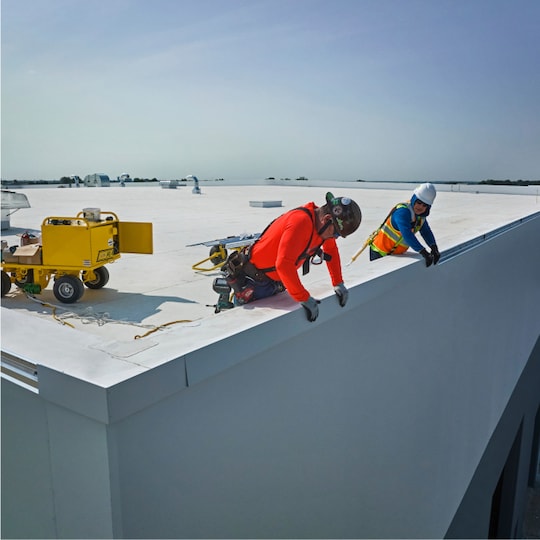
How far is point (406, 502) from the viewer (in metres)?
4.79

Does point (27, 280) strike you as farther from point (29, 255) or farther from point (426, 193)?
point (426, 193)

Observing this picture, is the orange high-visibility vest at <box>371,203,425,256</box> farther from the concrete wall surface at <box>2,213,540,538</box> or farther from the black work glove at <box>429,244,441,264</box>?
the concrete wall surface at <box>2,213,540,538</box>

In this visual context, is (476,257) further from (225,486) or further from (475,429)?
Result: (225,486)

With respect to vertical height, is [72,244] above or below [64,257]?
above

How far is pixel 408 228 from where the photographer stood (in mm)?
5207

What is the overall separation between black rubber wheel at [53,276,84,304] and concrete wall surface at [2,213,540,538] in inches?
142

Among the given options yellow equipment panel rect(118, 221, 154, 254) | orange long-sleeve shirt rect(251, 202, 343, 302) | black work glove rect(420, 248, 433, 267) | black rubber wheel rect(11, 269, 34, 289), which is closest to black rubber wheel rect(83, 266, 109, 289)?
yellow equipment panel rect(118, 221, 154, 254)

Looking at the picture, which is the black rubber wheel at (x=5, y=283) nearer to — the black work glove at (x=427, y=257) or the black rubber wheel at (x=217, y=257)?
the black rubber wheel at (x=217, y=257)

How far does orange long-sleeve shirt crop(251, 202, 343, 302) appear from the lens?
304 centimetres

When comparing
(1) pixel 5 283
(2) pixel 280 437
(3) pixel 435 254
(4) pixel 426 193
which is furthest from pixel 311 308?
(1) pixel 5 283

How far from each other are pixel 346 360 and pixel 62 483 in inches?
80.4

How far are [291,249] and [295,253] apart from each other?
0.13ft

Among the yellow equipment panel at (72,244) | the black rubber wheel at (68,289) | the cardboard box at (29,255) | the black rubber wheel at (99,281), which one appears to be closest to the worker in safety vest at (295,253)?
the yellow equipment panel at (72,244)

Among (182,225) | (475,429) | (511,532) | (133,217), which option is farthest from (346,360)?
(511,532)
